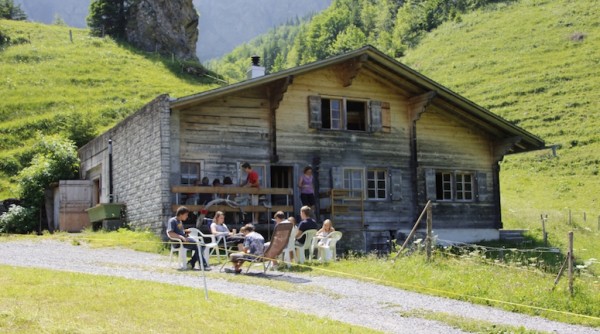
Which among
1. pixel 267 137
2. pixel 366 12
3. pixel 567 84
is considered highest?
pixel 366 12

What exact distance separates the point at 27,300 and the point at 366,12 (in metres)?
140

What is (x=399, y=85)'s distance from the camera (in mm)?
24453

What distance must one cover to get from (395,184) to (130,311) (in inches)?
620

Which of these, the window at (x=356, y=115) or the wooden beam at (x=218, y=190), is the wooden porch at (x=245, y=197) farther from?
the window at (x=356, y=115)

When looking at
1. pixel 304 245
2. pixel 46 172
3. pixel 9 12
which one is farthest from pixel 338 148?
pixel 9 12

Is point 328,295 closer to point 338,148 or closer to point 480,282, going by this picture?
point 480,282

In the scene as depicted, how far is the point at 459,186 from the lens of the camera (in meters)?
25.7

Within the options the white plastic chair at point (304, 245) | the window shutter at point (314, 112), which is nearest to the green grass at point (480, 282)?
the white plastic chair at point (304, 245)

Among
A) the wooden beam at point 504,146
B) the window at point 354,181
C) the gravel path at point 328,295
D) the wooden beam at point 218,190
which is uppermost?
the wooden beam at point 504,146

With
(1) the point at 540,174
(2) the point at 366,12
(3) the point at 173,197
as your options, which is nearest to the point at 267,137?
(3) the point at 173,197

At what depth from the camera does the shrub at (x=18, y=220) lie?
27.2m

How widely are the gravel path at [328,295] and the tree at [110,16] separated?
190 feet

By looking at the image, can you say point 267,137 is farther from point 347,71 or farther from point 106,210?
point 106,210

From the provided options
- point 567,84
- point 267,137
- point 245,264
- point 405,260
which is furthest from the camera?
point 567,84
